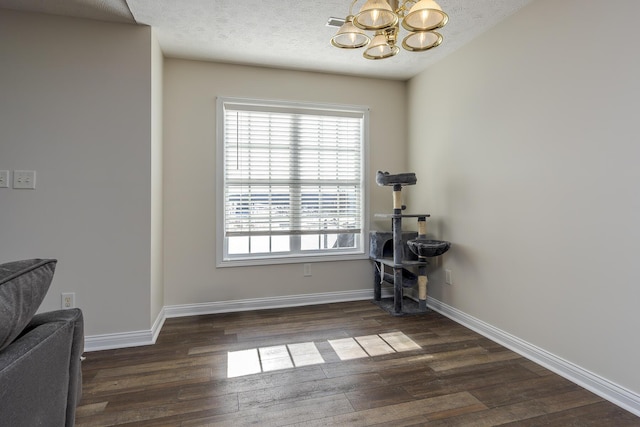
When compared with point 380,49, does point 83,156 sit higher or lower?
lower

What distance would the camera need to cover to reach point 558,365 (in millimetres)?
2068

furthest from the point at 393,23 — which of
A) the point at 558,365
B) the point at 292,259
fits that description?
the point at 292,259

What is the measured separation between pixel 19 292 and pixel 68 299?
6.13 feet

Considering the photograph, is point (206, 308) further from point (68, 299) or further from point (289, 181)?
point (289, 181)

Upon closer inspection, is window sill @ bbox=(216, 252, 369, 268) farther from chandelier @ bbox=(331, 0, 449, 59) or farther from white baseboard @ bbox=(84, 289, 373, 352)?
chandelier @ bbox=(331, 0, 449, 59)

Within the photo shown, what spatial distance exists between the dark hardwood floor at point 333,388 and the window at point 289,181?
99 centimetres

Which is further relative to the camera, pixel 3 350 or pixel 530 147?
pixel 530 147

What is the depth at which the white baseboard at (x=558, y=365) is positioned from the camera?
67.9 inches

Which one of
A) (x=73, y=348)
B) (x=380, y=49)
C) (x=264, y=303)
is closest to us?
(x=73, y=348)

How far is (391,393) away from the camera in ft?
6.04

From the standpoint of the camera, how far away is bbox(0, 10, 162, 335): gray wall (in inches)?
89.8

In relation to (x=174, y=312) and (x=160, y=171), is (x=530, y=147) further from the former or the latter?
(x=174, y=312)

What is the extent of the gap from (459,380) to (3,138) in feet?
11.0

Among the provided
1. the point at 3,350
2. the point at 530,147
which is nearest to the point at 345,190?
the point at 530,147
